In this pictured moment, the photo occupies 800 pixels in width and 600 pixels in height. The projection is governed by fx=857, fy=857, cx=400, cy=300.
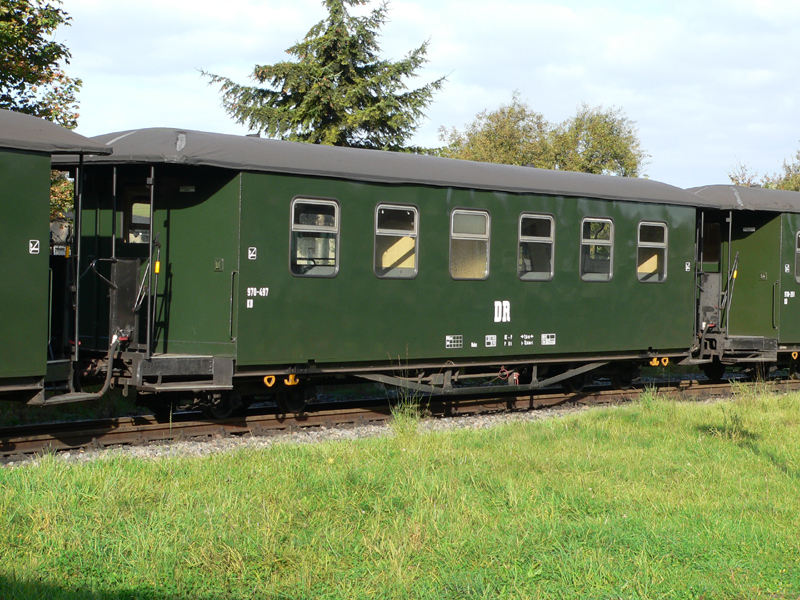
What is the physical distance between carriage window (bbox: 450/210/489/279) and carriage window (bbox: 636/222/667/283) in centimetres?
289

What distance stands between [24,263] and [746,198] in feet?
37.1

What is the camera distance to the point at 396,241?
34.2 feet

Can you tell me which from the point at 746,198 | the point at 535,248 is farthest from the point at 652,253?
the point at 746,198

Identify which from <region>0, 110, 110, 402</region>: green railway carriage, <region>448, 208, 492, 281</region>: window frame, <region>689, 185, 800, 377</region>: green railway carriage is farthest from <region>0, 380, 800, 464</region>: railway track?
<region>448, 208, 492, 281</region>: window frame

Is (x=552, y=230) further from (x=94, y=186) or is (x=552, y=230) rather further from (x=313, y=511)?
(x=313, y=511)

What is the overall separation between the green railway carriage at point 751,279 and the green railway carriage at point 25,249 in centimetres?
995

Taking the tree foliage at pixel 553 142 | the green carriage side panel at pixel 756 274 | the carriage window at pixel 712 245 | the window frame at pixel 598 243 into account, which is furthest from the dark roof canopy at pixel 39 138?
the tree foliage at pixel 553 142

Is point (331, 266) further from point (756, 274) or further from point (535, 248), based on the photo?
point (756, 274)

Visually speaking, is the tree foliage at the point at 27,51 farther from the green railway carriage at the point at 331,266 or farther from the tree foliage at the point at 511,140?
the tree foliage at the point at 511,140

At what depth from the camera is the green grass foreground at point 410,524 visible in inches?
190

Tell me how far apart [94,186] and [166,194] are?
3.44 feet

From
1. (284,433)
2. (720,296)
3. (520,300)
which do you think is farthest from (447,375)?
(720,296)

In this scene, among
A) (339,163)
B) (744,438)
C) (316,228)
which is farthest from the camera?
(339,163)

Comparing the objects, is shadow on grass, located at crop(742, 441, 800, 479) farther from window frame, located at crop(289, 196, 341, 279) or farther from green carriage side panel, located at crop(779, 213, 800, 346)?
green carriage side panel, located at crop(779, 213, 800, 346)
